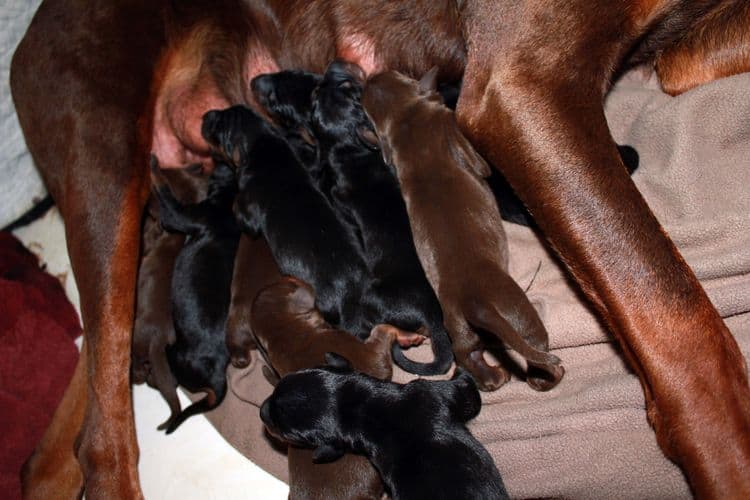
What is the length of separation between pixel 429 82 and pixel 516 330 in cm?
100

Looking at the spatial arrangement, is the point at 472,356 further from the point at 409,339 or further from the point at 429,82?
the point at 429,82

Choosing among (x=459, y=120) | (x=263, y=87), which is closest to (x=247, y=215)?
(x=263, y=87)

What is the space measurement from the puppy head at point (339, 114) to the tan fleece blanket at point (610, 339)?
0.60 metres

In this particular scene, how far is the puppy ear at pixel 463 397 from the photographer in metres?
1.95

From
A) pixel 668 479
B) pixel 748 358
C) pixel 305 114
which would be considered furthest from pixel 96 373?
pixel 748 358

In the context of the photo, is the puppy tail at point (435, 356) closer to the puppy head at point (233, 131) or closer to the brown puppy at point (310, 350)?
the brown puppy at point (310, 350)

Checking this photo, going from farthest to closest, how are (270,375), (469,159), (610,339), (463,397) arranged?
(270,375) < (469,159) < (610,339) < (463,397)

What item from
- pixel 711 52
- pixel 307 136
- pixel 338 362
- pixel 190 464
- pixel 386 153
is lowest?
pixel 190 464

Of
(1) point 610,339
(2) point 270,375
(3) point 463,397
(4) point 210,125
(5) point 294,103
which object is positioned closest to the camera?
(3) point 463,397

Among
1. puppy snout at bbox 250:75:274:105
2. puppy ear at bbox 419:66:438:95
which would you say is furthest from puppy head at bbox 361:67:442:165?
puppy snout at bbox 250:75:274:105

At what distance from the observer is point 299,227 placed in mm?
2324

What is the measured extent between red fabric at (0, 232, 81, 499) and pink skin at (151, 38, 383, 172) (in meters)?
0.71

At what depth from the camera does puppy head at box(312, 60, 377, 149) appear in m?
2.55

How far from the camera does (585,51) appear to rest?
1.97m
